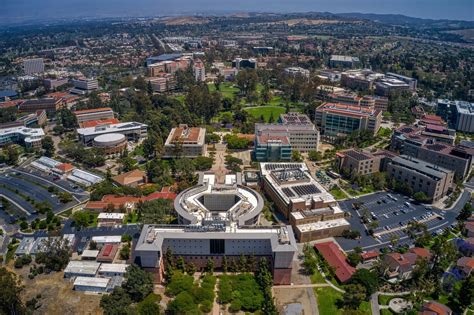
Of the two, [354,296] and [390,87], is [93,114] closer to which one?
[354,296]

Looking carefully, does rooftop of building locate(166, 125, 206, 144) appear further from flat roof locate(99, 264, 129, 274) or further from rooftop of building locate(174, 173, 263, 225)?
flat roof locate(99, 264, 129, 274)

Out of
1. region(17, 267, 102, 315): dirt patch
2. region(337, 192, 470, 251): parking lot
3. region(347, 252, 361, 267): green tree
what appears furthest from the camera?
region(337, 192, 470, 251): parking lot

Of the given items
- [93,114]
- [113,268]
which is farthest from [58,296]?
[93,114]

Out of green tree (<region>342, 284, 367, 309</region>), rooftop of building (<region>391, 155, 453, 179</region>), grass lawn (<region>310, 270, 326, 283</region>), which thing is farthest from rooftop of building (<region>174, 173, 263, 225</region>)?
rooftop of building (<region>391, 155, 453, 179</region>)

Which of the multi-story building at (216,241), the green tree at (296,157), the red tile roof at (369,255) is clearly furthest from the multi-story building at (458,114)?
the multi-story building at (216,241)

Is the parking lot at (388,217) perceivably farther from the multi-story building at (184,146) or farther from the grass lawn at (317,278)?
the multi-story building at (184,146)

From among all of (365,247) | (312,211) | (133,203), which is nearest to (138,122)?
(133,203)

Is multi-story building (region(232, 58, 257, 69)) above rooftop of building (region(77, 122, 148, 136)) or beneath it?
above
